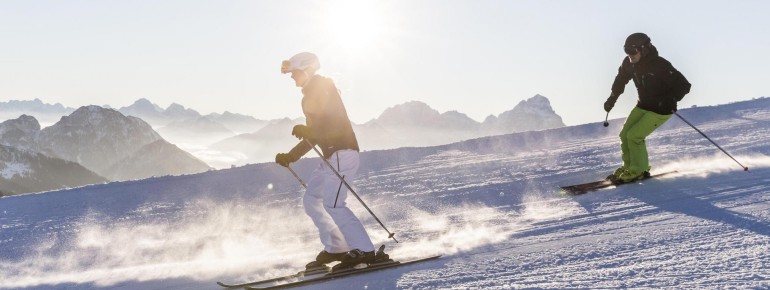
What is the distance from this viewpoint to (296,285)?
524cm

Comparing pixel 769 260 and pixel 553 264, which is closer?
pixel 769 260

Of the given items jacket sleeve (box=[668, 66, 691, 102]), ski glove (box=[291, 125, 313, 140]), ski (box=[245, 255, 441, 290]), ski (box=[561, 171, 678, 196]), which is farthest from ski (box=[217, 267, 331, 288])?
jacket sleeve (box=[668, 66, 691, 102])

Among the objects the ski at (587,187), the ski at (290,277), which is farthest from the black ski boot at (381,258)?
the ski at (587,187)

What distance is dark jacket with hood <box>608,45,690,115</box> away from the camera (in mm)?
8211

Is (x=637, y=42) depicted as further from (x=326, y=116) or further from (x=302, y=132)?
(x=302, y=132)

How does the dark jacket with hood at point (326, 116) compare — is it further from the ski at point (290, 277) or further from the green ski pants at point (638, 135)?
the green ski pants at point (638, 135)

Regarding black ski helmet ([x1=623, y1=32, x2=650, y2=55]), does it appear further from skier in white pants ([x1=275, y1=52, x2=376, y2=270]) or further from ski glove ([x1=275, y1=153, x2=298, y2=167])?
ski glove ([x1=275, y1=153, x2=298, y2=167])

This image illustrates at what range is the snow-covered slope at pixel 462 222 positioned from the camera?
466cm

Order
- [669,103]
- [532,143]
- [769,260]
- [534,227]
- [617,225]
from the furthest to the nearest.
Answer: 1. [532,143]
2. [669,103]
3. [534,227]
4. [617,225]
5. [769,260]

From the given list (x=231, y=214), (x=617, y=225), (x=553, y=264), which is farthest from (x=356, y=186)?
(x=553, y=264)

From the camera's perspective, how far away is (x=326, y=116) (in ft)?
18.9

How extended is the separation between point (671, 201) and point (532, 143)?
22.5 ft

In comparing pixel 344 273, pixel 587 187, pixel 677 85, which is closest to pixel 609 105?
pixel 677 85

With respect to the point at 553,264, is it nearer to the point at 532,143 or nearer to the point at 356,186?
the point at 356,186
